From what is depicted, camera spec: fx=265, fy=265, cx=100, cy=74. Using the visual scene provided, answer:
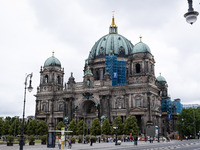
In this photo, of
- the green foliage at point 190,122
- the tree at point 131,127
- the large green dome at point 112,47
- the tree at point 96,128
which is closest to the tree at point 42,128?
the tree at point 96,128

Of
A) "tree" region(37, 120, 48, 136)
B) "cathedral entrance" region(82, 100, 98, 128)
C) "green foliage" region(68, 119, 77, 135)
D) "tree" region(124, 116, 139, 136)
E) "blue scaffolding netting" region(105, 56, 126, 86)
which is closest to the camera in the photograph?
"tree" region(124, 116, 139, 136)

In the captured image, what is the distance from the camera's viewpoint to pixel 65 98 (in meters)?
88.8

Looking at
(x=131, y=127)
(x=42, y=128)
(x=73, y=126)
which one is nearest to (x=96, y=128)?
(x=73, y=126)

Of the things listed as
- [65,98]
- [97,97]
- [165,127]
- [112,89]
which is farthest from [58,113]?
[165,127]

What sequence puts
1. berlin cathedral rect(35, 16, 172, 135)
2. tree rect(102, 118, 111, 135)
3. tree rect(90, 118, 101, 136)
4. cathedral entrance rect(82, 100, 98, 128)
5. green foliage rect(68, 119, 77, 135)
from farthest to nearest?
cathedral entrance rect(82, 100, 98, 128)
green foliage rect(68, 119, 77, 135)
berlin cathedral rect(35, 16, 172, 135)
tree rect(90, 118, 101, 136)
tree rect(102, 118, 111, 135)

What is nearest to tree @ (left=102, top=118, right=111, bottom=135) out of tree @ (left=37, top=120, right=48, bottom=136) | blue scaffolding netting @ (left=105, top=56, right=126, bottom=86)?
blue scaffolding netting @ (left=105, top=56, right=126, bottom=86)

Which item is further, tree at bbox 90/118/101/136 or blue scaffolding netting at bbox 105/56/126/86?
blue scaffolding netting at bbox 105/56/126/86

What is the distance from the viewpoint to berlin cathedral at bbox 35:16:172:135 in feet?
254

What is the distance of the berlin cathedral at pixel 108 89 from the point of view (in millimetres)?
77312

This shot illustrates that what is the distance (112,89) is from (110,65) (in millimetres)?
13323

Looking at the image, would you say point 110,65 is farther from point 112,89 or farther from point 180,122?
point 180,122

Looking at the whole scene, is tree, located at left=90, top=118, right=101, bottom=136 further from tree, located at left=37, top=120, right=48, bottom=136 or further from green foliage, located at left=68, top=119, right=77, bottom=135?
tree, located at left=37, top=120, right=48, bottom=136

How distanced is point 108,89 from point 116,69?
13953 mm

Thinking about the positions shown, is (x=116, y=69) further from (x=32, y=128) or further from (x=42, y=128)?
(x=32, y=128)
